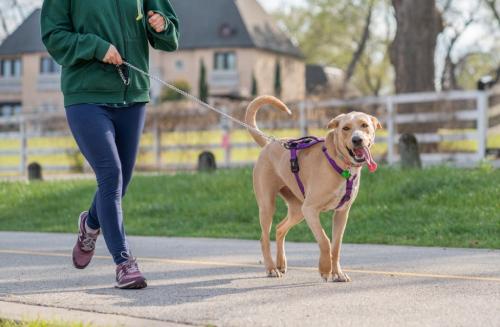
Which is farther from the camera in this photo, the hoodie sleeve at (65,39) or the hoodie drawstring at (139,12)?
the hoodie drawstring at (139,12)

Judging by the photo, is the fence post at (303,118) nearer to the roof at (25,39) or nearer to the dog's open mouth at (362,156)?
the dog's open mouth at (362,156)

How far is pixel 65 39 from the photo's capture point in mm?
6223

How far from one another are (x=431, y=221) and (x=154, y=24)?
18.3 feet

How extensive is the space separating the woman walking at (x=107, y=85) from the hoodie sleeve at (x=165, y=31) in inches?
0.6

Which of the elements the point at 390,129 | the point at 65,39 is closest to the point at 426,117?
the point at 390,129

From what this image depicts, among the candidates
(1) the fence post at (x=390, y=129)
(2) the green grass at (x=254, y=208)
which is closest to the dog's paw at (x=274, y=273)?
(2) the green grass at (x=254, y=208)

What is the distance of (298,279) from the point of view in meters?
6.69

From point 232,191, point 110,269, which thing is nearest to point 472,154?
point 232,191

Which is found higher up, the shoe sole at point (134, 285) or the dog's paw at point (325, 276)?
the dog's paw at point (325, 276)

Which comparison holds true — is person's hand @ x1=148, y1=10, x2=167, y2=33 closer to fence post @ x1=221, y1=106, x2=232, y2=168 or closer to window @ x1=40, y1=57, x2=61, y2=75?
fence post @ x1=221, y1=106, x2=232, y2=168

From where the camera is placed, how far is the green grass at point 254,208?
34.0ft

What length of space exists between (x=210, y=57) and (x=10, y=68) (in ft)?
62.6

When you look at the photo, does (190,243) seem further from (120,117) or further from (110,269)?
(120,117)

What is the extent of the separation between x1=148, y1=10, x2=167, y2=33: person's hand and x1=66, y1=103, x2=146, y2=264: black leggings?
0.59 m
